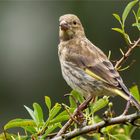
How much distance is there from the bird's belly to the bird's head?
0.43 m

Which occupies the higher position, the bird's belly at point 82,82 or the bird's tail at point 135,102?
the bird's tail at point 135,102

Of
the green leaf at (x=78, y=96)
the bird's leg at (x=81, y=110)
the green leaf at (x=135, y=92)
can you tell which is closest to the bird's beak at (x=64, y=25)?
the green leaf at (x=78, y=96)

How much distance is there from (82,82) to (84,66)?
23 centimetres

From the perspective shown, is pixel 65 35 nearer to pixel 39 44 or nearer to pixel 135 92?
pixel 135 92

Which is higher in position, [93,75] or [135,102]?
[135,102]

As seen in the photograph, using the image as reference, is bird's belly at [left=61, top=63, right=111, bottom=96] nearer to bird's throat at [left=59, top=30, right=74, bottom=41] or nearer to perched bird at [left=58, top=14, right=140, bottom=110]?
perched bird at [left=58, top=14, right=140, bottom=110]

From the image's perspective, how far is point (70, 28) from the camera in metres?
5.84

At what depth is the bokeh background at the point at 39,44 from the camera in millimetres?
12141

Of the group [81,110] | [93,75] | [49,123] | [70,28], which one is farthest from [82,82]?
[49,123]

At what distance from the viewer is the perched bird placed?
15.8ft

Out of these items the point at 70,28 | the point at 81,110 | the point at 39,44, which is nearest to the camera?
the point at 81,110

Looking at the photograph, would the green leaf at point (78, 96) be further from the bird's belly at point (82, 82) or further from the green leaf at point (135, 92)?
the green leaf at point (135, 92)

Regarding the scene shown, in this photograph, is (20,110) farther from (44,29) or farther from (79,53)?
(79,53)

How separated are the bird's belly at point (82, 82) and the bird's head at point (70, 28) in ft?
1.41
